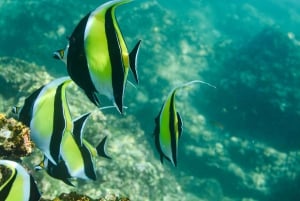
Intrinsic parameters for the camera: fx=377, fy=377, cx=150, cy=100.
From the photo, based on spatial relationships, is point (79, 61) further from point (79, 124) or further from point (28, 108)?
point (79, 124)

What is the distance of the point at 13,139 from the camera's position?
3781 mm

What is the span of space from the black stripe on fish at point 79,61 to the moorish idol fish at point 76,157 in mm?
824

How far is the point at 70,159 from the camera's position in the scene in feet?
7.59

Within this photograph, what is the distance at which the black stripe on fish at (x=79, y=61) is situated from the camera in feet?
4.19

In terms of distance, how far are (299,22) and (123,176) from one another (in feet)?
111

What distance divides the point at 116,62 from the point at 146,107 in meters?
11.9

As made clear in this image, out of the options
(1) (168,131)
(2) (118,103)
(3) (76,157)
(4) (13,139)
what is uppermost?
(2) (118,103)

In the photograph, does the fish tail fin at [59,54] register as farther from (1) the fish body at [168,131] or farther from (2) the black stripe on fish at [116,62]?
(1) the fish body at [168,131]

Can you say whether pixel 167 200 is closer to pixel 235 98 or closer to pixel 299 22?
pixel 235 98

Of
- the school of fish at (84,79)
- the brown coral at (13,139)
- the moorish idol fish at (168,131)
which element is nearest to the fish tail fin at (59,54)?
the school of fish at (84,79)

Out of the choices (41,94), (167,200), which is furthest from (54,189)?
(41,94)

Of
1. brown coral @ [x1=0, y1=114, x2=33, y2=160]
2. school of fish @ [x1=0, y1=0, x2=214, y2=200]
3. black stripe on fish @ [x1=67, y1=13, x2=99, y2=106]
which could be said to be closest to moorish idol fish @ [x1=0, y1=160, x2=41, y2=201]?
school of fish @ [x1=0, y1=0, x2=214, y2=200]

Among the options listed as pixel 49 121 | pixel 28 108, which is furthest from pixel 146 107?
pixel 49 121

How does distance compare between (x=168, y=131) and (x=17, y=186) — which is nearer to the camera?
(x=17, y=186)
